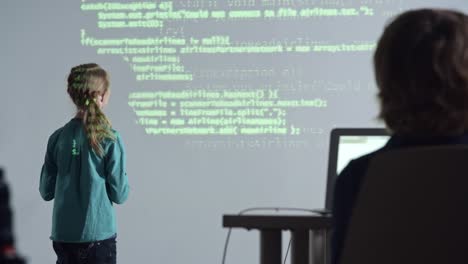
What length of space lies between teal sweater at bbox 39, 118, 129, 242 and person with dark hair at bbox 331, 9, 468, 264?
73.5 inches

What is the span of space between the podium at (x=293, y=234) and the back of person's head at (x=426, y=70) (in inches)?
16.4

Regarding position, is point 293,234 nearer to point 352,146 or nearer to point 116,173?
point 352,146

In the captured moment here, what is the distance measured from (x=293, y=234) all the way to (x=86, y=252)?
52.6 inches

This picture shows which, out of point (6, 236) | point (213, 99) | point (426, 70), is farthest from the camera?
point (213, 99)

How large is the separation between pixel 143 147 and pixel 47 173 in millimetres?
1373


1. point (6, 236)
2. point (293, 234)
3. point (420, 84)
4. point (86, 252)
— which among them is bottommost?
point (86, 252)

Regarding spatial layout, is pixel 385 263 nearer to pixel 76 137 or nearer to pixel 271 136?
pixel 76 137

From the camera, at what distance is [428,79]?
1.30 m

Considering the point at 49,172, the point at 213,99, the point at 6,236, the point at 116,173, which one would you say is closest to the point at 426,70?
the point at 6,236

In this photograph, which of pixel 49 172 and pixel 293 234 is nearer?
pixel 293 234

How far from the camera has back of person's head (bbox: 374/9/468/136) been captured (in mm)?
1284

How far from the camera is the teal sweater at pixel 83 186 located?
303 cm

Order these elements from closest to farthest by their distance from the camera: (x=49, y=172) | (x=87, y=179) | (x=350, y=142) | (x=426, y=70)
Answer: (x=426, y=70) < (x=350, y=142) < (x=87, y=179) < (x=49, y=172)

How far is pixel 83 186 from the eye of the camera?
9.95 ft
